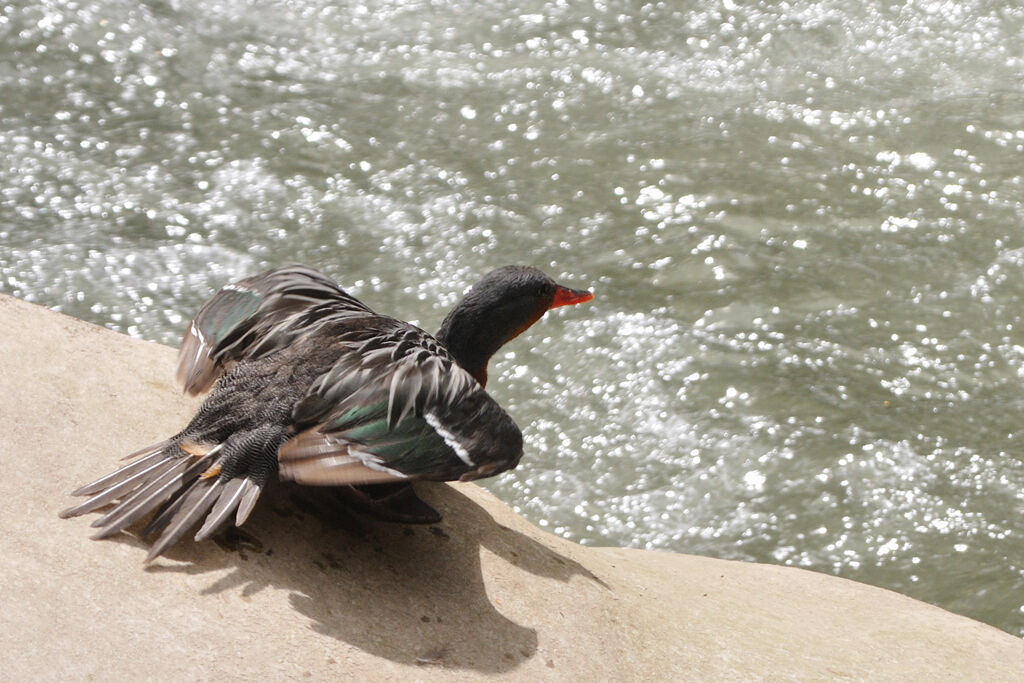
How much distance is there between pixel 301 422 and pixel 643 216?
4.15m

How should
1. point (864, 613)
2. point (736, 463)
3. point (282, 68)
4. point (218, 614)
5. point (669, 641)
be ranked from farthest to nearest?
point (282, 68), point (736, 463), point (864, 613), point (669, 641), point (218, 614)

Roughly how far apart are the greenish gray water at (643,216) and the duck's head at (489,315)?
1204 millimetres

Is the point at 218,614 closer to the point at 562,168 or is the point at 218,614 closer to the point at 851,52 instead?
the point at 562,168

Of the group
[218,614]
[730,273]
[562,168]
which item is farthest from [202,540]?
[562,168]

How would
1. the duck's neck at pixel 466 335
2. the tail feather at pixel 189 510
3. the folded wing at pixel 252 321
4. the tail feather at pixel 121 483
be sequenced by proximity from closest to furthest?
the tail feather at pixel 189 510 → the tail feather at pixel 121 483 → the folded wing at pixel 252 321 → the duck's neck at pixel 466 335

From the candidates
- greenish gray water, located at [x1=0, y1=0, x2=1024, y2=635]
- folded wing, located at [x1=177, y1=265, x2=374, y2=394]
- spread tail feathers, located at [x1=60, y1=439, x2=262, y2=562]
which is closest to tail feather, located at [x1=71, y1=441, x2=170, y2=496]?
spread tail feathers, located at [x1=60, y1=439, x2=262, y2=562]

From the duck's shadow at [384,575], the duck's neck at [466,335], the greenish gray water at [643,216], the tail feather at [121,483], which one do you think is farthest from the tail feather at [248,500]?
the greenish gray water at [643,216]

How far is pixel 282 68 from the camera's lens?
26.9ft

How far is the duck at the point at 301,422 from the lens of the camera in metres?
3.26

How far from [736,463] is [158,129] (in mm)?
4097

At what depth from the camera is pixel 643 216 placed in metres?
7.25

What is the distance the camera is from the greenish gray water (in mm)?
5777

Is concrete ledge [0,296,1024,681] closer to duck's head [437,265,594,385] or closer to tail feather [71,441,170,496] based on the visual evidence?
tail feather [71,441,170,496]

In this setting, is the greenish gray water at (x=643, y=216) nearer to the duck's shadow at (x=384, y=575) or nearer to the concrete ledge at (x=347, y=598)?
the concrete ledge at (x=347, y=598)
